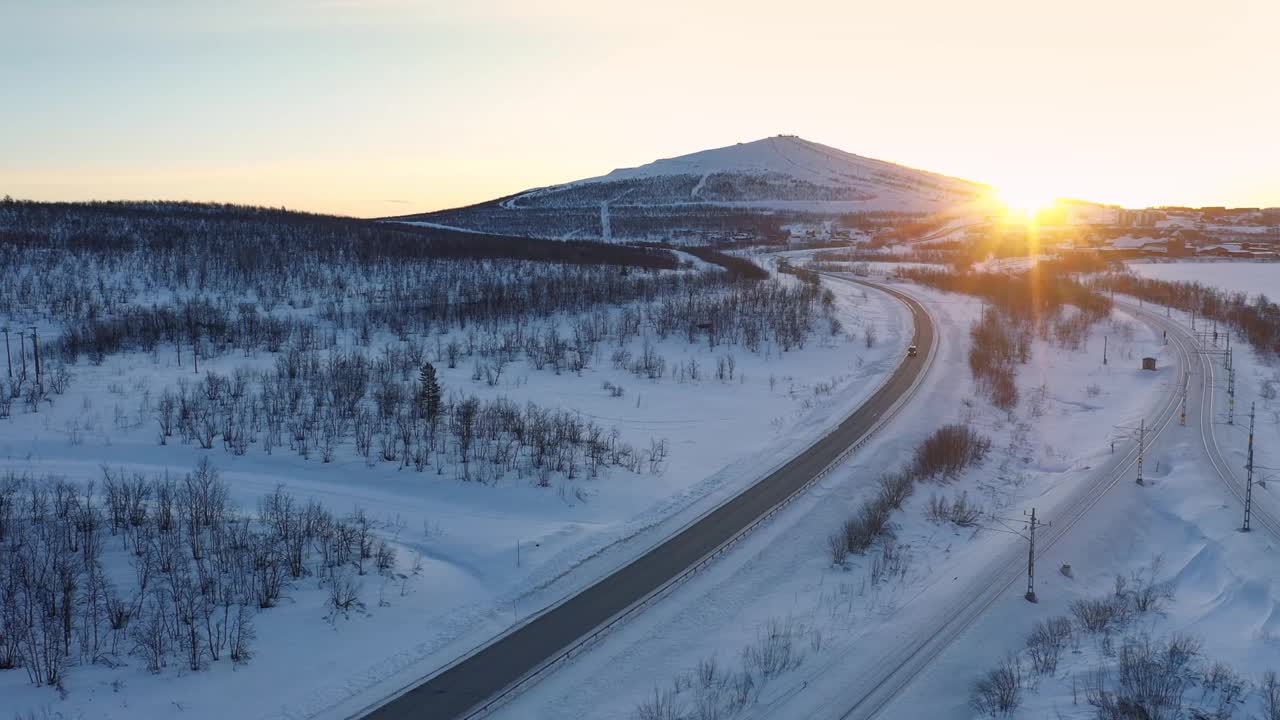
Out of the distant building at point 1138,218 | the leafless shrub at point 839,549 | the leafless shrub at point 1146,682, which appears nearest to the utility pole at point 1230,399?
the leafless shrub at point 839,549

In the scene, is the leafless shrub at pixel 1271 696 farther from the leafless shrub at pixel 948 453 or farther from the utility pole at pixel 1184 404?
the utility pole at pixel 1184 404

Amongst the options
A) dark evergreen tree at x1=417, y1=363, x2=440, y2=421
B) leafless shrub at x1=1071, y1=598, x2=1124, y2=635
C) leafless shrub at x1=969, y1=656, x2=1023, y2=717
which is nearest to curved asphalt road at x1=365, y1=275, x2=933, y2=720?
leafless shrub at x1=969, y1=656, x2=1023, y2=717

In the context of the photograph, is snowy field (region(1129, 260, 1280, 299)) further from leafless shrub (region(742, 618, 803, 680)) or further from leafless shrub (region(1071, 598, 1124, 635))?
leafless shrub (region(742, 618, 803, 680))

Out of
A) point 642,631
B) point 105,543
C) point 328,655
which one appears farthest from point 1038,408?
point 105,543

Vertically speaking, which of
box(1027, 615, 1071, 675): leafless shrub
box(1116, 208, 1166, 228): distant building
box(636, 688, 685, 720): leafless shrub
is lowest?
box(1027, 615, 1071, 675): leafless shrub

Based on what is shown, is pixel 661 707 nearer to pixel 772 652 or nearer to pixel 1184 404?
pixel 772 652
